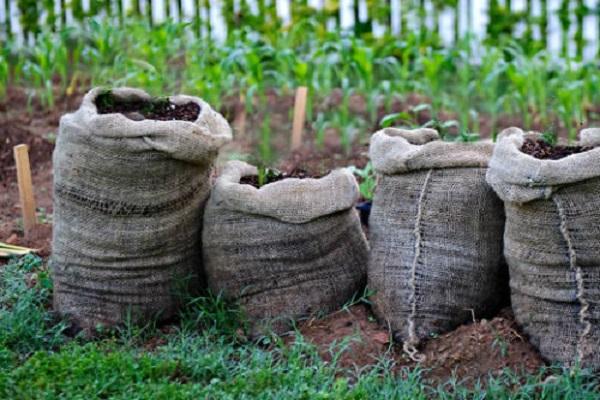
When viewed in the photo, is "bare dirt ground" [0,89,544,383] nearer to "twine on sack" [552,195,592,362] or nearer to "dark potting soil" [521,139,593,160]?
"twine on sack" [552,195,592,362]

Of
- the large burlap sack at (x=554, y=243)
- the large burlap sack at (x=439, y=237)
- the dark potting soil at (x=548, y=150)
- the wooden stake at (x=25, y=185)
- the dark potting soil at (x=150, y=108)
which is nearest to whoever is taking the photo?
the large burlap sack at (x=554, y=243)

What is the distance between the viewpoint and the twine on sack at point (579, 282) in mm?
3836

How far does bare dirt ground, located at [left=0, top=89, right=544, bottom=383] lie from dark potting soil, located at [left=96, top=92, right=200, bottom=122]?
0.96m

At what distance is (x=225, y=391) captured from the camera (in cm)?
387

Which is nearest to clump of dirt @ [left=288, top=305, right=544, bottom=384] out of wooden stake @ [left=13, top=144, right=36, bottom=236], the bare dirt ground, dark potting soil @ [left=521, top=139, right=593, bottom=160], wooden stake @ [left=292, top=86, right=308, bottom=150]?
the bare dirt ground

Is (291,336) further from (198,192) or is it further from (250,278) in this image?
(198,192)

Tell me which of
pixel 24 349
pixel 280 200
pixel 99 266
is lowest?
pixel 24 349

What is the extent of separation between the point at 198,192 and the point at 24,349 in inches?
35.9

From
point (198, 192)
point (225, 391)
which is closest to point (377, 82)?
point (198, 192)

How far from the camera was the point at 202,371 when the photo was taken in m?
4.08

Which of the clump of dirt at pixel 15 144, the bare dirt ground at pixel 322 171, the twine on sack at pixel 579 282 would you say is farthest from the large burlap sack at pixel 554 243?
the clump of dirt at pixel 15 144

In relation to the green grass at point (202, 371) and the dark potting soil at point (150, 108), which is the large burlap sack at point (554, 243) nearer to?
the green grass at point (202, 371)

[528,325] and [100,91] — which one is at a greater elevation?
[100,91]

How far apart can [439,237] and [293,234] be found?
559 millimetres
